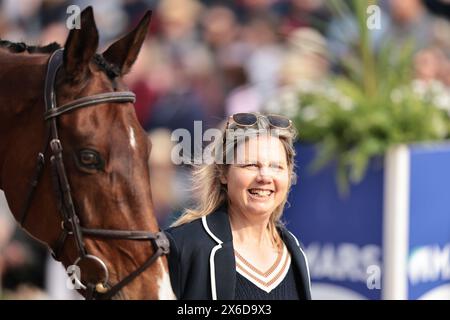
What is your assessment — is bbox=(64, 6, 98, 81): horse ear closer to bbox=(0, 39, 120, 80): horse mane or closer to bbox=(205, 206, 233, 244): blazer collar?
bbox=(0, 39, 120, 80): horse mane

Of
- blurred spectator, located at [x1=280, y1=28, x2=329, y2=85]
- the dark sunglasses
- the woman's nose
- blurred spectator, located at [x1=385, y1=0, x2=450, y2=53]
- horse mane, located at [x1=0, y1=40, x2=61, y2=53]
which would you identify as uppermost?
blurred spectator, located at [x1=385, y1=0, x2=450, y2=53]

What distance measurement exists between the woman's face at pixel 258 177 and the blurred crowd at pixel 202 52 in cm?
373

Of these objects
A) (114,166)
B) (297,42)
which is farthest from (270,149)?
(297,42)

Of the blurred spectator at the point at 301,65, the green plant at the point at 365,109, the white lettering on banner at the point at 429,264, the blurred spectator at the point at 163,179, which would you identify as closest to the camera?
the white lettering on banner at the point at 429,264

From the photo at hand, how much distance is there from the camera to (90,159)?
340 centimetres

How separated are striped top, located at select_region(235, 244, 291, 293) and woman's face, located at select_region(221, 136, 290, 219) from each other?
7.6 inches

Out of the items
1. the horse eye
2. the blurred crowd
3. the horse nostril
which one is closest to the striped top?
the horse nostril

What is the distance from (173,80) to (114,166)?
4.50 metres

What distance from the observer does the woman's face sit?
353 centimetres

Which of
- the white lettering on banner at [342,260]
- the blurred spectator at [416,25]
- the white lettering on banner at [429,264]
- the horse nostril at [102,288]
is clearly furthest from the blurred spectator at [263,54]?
the horse nostril at [102,288]

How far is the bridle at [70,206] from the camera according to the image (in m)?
3.36

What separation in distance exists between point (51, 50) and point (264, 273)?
4.17ft

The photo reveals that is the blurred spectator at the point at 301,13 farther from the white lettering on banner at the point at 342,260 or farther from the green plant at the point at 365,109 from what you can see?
the white lettering on banner at the point at 342,260
